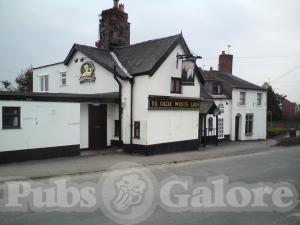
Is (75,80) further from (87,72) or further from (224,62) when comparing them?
(224,62)

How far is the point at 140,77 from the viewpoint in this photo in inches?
746

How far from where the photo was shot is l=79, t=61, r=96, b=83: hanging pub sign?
70.0 ft

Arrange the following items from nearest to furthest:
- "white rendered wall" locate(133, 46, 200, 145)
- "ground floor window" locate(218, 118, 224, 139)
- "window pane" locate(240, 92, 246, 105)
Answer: "white rendered wall" locate(133, 46, 200, 145), "ground floor window" locate(218, 118, 224, 139), "window pane" locate(240, 92, 246, 105)

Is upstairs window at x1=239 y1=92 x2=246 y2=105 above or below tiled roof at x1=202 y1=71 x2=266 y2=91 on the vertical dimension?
below

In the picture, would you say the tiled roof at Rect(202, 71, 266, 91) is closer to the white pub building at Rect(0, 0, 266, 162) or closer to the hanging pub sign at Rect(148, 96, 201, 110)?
the white pub building at Rect(0, 0, 266, 162)

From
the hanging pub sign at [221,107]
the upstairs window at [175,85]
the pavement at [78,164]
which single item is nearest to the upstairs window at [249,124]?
the hanging pub sign at [221,107]

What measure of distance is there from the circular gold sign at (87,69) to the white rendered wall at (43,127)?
472cm

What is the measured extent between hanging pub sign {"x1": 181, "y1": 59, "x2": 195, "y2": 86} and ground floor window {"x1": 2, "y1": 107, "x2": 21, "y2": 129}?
9.76m

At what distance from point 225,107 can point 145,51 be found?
11.4 metres

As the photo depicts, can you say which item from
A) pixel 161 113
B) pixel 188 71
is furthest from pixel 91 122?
pixel 188 71

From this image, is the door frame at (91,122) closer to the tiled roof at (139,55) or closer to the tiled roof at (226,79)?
the tiled roof at (139,55)

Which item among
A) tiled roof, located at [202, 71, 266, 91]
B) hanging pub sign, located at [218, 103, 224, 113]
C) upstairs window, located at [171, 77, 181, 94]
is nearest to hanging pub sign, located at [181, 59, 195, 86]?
upstairs window, located at [171, 77, 181, 94]

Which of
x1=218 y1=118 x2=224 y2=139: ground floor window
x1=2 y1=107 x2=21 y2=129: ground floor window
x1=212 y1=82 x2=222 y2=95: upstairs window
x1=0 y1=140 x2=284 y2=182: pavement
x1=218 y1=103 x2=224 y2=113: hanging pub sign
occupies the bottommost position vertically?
x1=0 y1=140 x2=284 y2=182: pavement

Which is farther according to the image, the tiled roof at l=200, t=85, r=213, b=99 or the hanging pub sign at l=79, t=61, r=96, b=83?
the tiled roof at l=200, t=85, r=213, b=99
